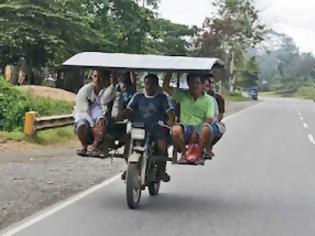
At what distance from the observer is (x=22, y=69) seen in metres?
31.8

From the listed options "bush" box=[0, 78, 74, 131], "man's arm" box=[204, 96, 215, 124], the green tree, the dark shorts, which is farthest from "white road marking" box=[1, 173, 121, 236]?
the green tree

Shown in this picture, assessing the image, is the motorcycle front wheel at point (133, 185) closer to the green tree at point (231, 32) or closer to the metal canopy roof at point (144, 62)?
the metal canopy roof at point (144, 62)

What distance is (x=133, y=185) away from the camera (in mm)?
8828

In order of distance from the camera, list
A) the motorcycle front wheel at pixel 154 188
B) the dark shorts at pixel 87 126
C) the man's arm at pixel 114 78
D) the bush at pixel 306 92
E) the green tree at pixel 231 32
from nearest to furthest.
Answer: the dark shorts at pixel 87 126 < the man's arm at pixel 114 78 < the motorcycle front wheel at pixel 154 188 < the green tree at pixel 231 32 < the bush at pixel 306 92

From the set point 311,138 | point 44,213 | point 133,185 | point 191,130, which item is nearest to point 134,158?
point 133,185

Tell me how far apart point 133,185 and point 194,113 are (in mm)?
1455

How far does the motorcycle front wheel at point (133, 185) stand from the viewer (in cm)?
876

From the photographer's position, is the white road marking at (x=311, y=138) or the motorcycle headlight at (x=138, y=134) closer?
the motorcycle headlight at (x=138, y=134)

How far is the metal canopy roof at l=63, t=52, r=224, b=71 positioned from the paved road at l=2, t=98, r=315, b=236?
1.88 metres

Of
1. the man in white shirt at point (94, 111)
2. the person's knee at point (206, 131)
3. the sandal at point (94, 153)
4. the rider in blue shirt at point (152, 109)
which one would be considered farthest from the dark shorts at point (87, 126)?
the person's knee at point (206, 131)

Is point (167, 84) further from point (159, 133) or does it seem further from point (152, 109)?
point (159, 133)

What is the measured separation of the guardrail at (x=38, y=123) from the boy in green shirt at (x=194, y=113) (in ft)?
23.1

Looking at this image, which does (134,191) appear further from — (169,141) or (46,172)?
(46,172)

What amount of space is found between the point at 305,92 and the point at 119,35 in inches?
3510
